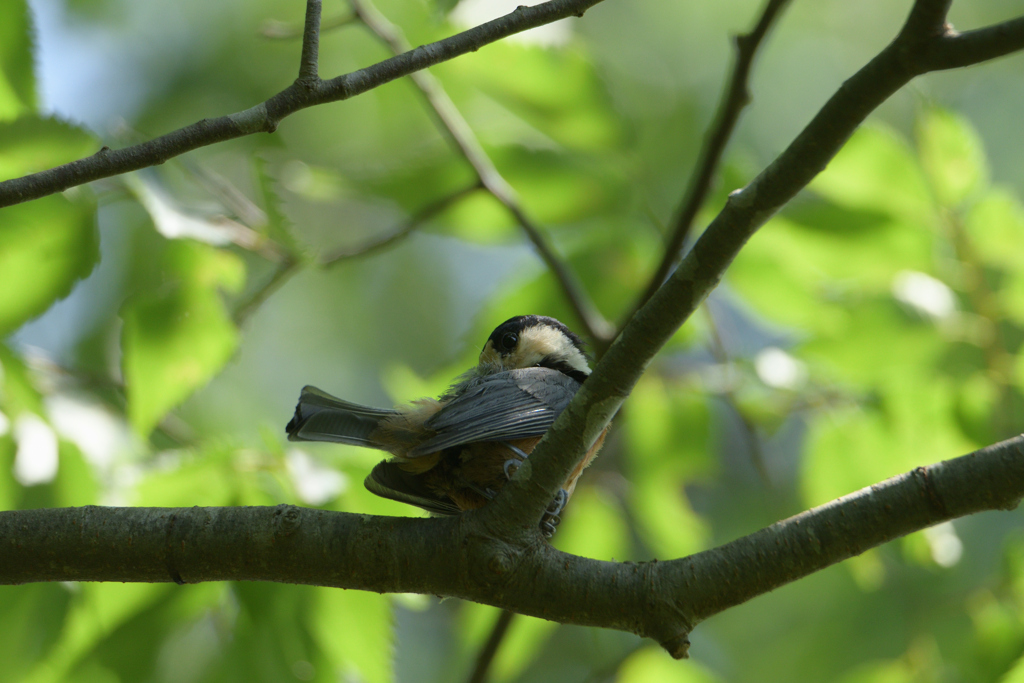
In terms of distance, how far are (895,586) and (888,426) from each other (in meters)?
3.70

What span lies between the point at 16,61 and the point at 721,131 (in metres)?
2.16

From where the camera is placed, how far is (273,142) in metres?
2.84

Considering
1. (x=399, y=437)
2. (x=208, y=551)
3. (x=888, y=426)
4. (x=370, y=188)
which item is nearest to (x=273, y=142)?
(x=370, y=188)

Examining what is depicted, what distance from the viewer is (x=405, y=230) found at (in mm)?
2826

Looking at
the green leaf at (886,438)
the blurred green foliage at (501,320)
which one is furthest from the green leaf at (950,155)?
the green leaf at (886,438)

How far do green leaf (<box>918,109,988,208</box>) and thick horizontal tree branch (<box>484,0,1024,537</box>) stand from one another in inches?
46.3

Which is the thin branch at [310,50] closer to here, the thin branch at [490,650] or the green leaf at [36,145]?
the green leaf at [36,145]

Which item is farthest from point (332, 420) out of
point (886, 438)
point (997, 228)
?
point (997, 228)

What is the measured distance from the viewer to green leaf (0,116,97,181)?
2.15 m

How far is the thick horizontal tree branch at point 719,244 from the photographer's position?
1563 millimetres

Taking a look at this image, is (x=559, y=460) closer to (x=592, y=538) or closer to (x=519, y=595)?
(x=519, y=595)

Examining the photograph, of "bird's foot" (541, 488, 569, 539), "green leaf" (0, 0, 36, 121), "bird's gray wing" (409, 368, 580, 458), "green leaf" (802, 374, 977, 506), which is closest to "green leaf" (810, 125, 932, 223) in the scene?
"green leaf" (802, 374, 977, 506)

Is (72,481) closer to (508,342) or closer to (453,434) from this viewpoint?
(453,434)

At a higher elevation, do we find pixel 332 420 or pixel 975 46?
pixel 975 46
